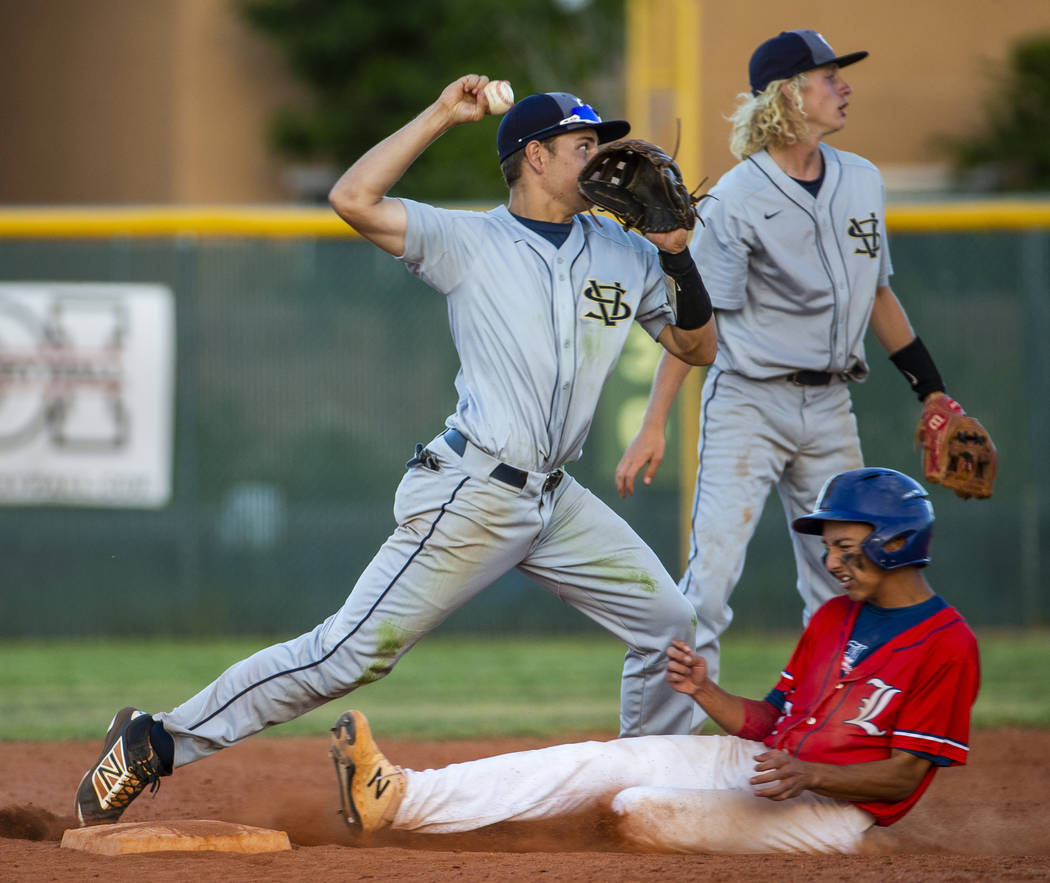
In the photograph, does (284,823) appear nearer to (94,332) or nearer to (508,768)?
(508,768)

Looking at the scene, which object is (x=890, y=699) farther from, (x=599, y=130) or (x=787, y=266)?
(x=599, y=130)

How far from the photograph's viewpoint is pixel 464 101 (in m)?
3.52

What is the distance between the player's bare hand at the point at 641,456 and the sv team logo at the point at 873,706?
41.5 inches

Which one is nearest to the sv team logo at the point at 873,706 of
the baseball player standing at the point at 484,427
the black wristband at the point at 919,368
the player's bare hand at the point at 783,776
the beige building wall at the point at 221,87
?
the player's bare hand at the point at 783,776

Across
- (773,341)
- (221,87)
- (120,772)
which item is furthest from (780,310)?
(221,87)

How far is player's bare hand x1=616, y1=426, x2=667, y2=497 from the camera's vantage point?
→ 4215mm

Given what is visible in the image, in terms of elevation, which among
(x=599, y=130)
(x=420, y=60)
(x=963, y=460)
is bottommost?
(x=963, y=460)

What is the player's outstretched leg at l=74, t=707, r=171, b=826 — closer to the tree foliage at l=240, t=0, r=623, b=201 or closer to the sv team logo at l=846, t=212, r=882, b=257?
the sv team logo at l=846, t=212, r=882, b=257

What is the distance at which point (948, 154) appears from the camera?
1452 centimetres

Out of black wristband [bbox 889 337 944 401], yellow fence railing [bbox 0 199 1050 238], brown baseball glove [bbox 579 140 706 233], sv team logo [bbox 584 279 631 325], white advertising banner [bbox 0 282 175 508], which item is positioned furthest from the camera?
yellow fence railing [bbox 0 199 1050 238]

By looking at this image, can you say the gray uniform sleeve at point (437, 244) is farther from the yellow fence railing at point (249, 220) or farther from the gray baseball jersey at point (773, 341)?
the yellow fence railing at point (249, 220)

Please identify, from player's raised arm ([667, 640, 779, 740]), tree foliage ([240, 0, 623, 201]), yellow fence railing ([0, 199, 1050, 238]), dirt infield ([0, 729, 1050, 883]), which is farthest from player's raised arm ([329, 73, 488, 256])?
tree foliage ([240, 0, 623, 201])

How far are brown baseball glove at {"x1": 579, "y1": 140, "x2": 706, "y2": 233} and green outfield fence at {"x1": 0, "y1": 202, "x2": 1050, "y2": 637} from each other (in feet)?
17.4

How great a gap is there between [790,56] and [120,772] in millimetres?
2978
